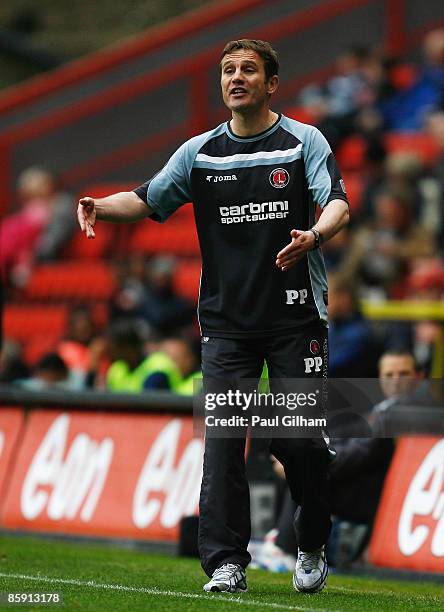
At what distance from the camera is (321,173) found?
7.18 metres

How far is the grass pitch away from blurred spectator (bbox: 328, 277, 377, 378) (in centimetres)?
245

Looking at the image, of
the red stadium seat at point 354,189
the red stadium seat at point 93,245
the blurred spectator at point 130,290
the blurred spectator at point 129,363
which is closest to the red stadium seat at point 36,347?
the blurred spectator at point 130,290

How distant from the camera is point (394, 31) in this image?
61.7 ft

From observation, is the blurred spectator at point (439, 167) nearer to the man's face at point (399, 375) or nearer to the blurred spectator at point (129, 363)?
the blurred spectator at point (129, 363)

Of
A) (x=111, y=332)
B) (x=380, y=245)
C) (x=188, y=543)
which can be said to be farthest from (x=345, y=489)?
(x=380, y=245)

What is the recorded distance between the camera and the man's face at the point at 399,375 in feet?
33.2

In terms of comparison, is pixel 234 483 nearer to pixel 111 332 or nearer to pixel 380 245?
pixel 111 332

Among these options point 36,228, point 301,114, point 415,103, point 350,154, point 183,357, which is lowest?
point 183,357

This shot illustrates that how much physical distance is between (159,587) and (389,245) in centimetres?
764

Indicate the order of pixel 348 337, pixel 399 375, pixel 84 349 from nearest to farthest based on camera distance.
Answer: pixel 399 375
pixel 348 337
pixel 84 349

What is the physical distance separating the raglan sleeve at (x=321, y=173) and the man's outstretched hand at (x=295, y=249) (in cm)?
40

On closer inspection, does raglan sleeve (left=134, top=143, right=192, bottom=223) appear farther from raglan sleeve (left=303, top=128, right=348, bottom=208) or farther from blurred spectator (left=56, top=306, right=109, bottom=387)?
blurred spectator (left=56, top=306, right=109, bottom=387)

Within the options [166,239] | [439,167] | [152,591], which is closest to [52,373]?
Result: [439,167]

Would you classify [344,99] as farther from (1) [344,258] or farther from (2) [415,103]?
(1) [344,258]
